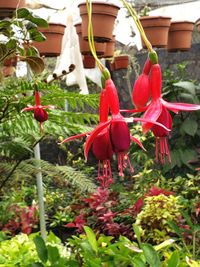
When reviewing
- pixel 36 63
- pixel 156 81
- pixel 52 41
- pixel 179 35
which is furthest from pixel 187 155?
pixel 156 81

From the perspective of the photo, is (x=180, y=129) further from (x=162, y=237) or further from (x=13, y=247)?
(x=13, y=247)

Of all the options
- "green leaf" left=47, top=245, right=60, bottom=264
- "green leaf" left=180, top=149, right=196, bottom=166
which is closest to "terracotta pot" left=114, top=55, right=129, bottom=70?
"green leaf" left=180, top=149, right=196, bottom=166

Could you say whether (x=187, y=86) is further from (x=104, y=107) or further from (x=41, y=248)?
(x=104, y=107)

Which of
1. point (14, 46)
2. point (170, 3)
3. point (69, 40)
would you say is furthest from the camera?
point (170, 3)

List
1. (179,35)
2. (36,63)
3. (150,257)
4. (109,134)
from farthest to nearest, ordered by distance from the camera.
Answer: (179,35), (150,257), (36,63), (109,134)

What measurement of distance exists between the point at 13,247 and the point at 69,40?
1300 millimetres

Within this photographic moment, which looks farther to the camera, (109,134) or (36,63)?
(36,63)

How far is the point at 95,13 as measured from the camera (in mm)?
2678

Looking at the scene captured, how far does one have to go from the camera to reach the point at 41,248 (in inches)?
61.7

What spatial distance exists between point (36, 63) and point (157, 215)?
1.72m

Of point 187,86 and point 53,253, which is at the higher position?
point 187,86

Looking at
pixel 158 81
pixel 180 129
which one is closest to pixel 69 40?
pixel 180 129

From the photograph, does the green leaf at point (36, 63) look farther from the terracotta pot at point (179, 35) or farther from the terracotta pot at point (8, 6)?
the terracotta pot at point (179, 35)

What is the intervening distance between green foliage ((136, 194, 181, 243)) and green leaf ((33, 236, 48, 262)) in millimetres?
1195
